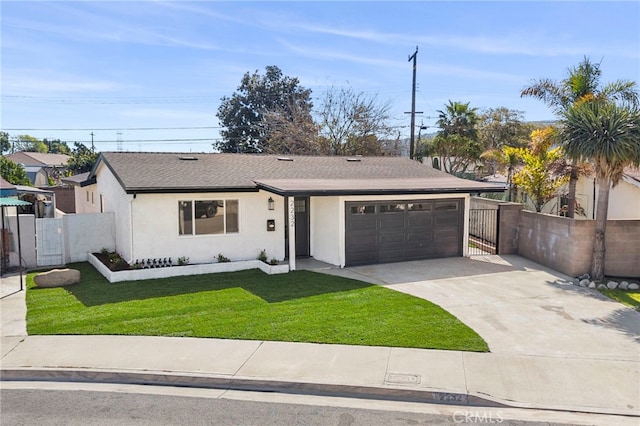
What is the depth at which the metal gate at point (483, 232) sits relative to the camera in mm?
16594

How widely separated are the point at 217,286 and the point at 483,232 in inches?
416

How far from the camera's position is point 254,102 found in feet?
138

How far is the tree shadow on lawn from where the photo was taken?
11.0 meters

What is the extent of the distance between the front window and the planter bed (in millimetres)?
1126

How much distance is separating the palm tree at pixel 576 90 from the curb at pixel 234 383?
931cm

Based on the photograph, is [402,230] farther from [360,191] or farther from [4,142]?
[4,142]

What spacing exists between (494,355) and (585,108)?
8092 millimetres

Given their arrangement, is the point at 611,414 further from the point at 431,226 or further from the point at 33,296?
the point at 33,296

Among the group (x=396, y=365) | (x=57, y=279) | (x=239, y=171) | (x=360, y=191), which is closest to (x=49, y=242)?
(x=57, y=279)

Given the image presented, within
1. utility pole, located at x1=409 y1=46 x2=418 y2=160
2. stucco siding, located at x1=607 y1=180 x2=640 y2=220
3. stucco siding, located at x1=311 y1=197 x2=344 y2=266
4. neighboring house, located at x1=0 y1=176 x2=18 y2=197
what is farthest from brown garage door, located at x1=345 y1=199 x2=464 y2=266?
utility pole, located at x1=409 y1=46 x2=418 y2=160

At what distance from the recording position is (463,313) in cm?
973

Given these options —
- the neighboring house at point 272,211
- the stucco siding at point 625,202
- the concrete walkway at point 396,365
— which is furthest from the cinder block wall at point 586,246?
the stucco siding at point 625,202

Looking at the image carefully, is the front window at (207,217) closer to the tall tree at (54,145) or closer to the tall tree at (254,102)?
the tall tree at (254,102)

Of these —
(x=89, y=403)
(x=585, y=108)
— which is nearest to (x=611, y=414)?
(x=89, y=403)
